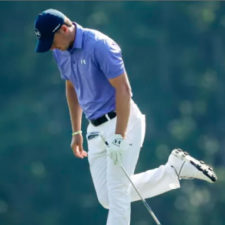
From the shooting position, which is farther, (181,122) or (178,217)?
(181,122)

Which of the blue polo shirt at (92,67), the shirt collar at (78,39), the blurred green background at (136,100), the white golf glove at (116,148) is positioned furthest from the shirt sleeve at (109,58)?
the blurred green background at (136,100)

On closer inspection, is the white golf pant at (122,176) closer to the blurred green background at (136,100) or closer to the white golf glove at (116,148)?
the white golf glove at (116,148)

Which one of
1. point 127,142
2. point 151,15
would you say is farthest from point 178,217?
point 127,142

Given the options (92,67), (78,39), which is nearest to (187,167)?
(92,67)

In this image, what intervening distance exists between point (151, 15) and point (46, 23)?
81.9 ft

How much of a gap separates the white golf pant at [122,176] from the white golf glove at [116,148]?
0.11m

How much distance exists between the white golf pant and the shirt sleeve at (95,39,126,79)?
0.45m

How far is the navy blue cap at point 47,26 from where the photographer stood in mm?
9133

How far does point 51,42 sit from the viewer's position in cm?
918

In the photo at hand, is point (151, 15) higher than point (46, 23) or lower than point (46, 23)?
lower

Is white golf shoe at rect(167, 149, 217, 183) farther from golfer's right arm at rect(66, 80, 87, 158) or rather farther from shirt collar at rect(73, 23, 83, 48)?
shirt collar at rect(73, 23, 83, 48)

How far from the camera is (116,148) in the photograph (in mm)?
9172

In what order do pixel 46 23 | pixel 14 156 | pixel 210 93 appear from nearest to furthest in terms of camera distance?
pixel 46 23
pixel 14 156
pixel 210 93

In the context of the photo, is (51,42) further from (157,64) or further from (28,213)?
(157,64)
